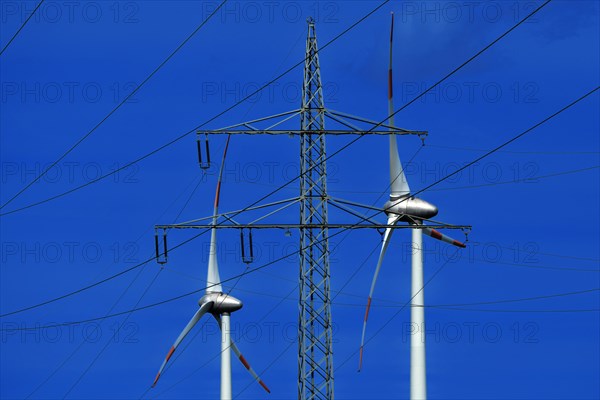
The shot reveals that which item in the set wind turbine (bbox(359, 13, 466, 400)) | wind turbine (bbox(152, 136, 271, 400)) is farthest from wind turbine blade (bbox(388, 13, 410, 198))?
wind turbine (bbox(152, 136, 271, 400))

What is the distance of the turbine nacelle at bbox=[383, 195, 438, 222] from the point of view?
95.5 metres

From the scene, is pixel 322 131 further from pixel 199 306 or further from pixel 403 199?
pixel 199 306

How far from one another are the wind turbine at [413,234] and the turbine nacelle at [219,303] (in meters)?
25.2

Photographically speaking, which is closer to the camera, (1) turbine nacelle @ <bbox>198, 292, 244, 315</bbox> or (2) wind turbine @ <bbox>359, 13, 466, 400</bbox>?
(2) wind turbine @ <bbox>359, 13, 466, 400</bbox>

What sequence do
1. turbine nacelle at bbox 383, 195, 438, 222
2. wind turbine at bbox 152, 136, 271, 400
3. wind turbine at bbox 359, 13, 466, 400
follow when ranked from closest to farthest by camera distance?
wind turbine at bbox 359, 13, 466, 400 → turbine nacelle at bbox 383, 195, 438, 222 → wind turbine at bbox 152, 136, 271, 400

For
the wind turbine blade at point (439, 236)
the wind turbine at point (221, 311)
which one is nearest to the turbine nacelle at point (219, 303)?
the wind turbine at point (221, 311)

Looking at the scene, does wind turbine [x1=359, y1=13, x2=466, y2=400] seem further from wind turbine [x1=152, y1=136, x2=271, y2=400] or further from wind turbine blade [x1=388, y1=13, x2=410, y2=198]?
wind turbine [x1=152, y1=136, x2=271, y2=400]

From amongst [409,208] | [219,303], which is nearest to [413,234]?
[409,208]

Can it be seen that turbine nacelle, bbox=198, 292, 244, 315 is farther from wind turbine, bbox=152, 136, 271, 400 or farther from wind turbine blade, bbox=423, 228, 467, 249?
wind turbine blade, bbox=423, 228, 467, 249

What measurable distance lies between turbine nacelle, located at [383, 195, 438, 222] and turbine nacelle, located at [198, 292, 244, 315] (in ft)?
83.8

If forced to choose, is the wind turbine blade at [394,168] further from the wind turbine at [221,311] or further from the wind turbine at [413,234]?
the wind turbine at [221,311]

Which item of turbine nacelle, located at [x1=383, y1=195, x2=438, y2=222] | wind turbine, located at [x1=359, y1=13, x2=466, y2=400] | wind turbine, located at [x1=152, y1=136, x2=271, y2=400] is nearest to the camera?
wind turbine, located at [x1=359, y1=13, x2=466, y2=400]

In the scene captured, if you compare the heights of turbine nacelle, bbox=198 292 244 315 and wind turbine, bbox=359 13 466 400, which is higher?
turbine nacelle, bbox=198 292 244 315

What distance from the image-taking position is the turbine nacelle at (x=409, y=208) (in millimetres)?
95500
